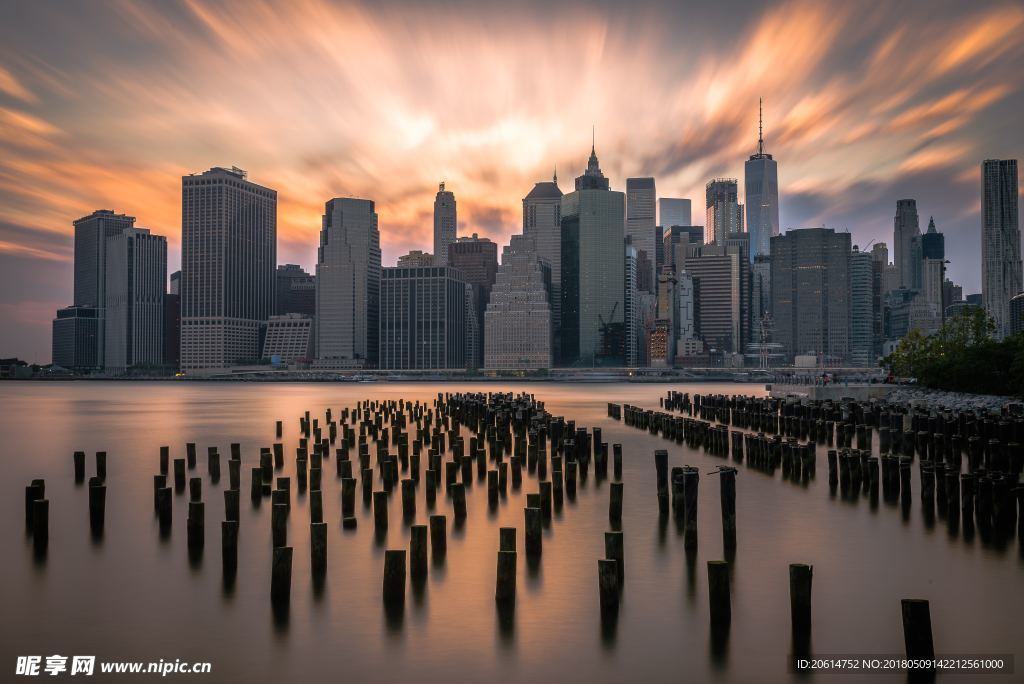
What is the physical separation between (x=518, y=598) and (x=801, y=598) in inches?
221

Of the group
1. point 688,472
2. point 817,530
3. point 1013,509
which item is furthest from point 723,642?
point 1013,509

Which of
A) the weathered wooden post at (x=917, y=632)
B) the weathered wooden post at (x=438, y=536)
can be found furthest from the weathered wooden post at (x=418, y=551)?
the weathered wooden post at (x=917, y=632)

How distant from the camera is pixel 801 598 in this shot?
14.5 metres

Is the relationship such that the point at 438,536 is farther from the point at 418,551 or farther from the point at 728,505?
the point at 728,505

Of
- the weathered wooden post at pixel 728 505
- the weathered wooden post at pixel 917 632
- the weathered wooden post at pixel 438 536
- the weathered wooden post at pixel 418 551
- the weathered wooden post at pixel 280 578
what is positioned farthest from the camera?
the weathered wooden post at pixel 728 505

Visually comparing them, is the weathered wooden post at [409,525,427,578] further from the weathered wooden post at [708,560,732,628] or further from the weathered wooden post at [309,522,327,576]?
the weathered wooden post at [708,560,732,628]

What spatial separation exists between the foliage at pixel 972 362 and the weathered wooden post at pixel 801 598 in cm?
4792

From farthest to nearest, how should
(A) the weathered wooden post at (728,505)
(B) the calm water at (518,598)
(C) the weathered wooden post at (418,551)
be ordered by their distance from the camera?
1. (A) the weathered wooden post at (728,505)
2. (C) the weathered wooden post at (418,551)
3. (B) the calm water at (518,598)

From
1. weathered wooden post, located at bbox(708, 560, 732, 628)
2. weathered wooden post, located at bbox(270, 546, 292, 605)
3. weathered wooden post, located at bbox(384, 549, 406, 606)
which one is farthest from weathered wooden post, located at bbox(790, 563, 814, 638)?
weathered wooden post, located at bbox(270, 546, 292, 605)

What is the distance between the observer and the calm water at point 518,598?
45.9 feet

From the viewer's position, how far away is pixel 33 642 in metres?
14.8

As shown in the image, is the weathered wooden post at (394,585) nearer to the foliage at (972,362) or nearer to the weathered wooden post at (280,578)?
the weathered wooden post at (280,578)

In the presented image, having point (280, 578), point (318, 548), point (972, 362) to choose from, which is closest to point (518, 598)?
point (318, 548)

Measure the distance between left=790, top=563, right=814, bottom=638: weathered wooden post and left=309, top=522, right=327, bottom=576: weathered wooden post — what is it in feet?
31.2
